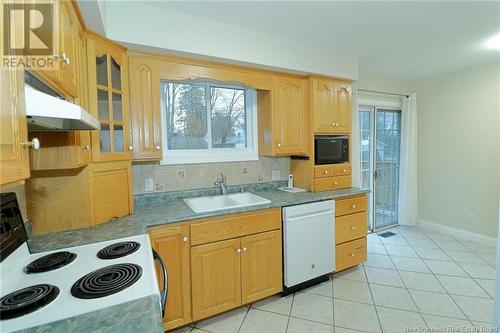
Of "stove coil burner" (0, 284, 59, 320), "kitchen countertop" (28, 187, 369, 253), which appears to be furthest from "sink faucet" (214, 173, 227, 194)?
"stove coil burner" (0, 284, 59, 320)

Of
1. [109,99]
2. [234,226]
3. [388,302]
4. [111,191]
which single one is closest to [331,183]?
[388,302]

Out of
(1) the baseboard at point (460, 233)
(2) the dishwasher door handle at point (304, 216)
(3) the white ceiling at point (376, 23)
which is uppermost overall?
(3) the white ceiling at point (376, 23)

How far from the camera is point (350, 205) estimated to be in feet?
8.71

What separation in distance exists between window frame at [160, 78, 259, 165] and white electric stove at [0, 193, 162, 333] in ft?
3.83

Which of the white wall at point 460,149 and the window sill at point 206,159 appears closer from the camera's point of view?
the window sill at point 206,159

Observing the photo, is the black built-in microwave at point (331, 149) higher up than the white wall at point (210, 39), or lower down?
lower down

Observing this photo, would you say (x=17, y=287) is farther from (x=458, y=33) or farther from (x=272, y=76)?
(x=458, y=33)

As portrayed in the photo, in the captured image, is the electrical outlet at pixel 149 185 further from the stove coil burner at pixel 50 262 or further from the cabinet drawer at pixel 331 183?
the cabinet drawer at pixel 331 183

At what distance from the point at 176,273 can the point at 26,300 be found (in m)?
1.06

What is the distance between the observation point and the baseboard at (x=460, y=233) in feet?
10.9

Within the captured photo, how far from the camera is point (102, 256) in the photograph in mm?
1226

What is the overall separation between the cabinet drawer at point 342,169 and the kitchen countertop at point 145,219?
0.27 m

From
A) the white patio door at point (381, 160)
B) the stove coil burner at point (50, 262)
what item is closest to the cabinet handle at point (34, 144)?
the stove coil burner at point (50, 262)

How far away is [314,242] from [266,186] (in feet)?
2.69
